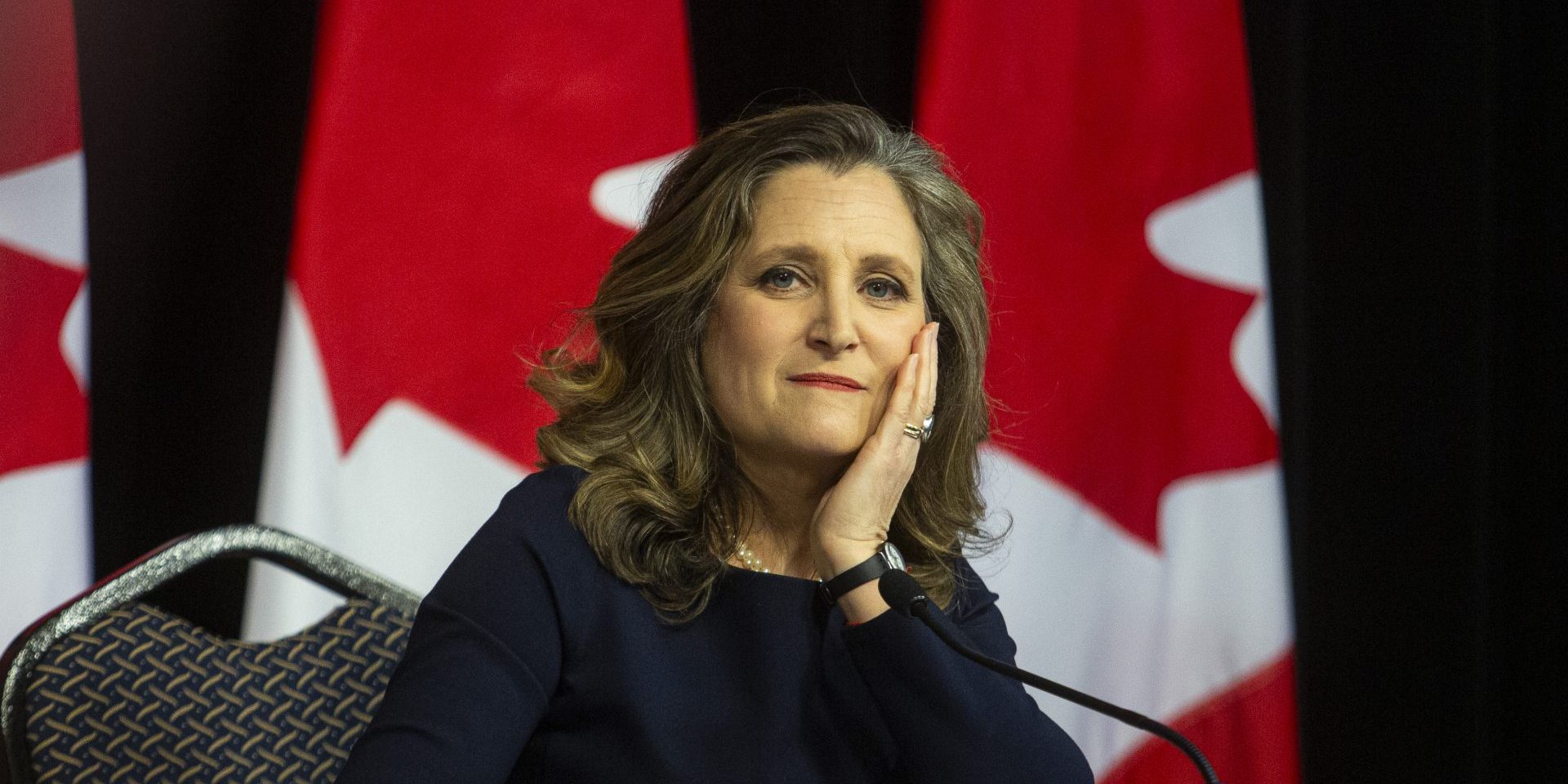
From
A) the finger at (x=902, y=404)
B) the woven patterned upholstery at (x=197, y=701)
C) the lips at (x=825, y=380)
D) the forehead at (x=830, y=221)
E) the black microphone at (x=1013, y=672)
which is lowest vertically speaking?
the woven patterned upholstery at (x=197, y=701)

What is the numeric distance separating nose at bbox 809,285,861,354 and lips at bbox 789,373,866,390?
26 mm

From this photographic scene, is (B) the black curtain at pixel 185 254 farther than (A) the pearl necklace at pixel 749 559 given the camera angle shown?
Yes

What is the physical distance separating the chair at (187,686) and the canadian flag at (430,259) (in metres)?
0.55

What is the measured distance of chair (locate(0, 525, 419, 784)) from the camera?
1.20 metres

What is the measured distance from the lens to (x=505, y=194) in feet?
6.50

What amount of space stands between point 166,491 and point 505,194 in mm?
619

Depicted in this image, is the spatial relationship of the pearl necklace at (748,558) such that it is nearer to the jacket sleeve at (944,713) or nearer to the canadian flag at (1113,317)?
the jacket sleeve at (944,713)

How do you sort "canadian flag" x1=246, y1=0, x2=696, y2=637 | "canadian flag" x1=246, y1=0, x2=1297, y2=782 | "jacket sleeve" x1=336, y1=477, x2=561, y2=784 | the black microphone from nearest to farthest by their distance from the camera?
the black microphone < "jacket sleeve" x1=336, y1=477, x2=561, y2=784 < "canadian flag" x1=246, y1=0, x2=696, y2=637 < "canadian flag" x1=246, y1=0, x2=1297, y2=782

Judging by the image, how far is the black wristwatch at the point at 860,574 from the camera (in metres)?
1.29

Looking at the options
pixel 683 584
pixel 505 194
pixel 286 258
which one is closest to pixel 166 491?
pixel 286 258

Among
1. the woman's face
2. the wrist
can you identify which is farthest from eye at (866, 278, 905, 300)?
the wrist

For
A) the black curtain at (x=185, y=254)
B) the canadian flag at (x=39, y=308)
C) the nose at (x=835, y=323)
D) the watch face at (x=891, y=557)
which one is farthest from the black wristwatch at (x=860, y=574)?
the canadian flag at (x=39, y=308)

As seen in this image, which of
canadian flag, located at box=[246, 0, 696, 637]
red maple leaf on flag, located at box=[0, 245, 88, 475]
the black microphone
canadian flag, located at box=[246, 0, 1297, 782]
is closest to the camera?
the black microphone

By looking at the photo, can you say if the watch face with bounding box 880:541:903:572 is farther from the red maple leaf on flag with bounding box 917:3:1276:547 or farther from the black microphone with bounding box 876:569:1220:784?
the red maple leaf on flag with bounding box 917:3:1276:547
